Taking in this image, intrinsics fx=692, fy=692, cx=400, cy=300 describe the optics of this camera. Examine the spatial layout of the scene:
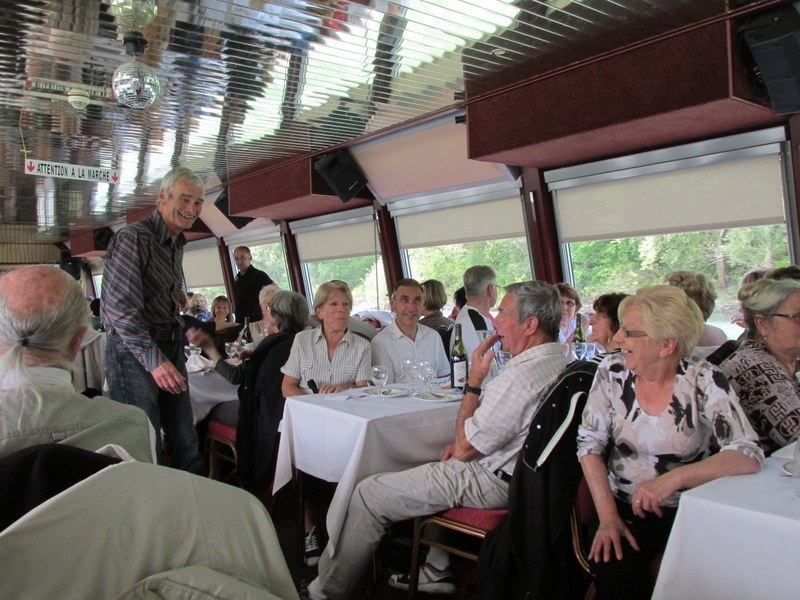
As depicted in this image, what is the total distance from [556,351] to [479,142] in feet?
11.2

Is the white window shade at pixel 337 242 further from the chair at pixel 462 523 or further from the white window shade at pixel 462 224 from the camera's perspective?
the chair at pixel 462 523

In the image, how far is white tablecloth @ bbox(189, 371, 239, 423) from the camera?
4398 mm

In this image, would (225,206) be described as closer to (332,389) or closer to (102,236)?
(102,236)

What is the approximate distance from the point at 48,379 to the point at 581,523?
1773 millimetres

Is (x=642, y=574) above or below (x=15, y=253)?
below

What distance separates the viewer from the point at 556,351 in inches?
104

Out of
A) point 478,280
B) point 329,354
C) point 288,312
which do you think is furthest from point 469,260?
point 329,354

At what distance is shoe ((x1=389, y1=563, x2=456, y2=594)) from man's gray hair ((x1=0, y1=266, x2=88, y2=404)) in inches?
76.0

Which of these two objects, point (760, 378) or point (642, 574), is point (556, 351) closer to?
point (760, 378)

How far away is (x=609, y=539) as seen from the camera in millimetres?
2092

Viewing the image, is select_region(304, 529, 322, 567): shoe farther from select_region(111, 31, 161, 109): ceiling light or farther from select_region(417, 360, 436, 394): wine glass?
select_region(111, 31, 161, 109): ceiling light

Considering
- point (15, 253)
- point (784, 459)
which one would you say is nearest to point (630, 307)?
point (784, 459)

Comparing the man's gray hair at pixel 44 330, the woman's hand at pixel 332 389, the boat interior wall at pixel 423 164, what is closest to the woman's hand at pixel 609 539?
the man's gray hair at pixel 44 330

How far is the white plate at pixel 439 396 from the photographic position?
3270 millimetres
